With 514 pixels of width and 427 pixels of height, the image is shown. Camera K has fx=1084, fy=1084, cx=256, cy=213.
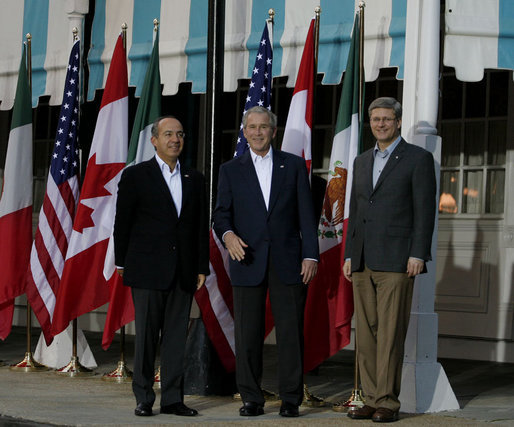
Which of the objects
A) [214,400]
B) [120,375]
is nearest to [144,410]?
[214,400]

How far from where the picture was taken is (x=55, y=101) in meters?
9.57

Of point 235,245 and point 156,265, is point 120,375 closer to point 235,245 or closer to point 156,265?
point 156,265

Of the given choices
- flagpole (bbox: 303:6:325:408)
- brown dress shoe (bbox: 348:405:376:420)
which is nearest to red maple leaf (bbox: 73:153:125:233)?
flagpole (bbox: 303:6:325:408)

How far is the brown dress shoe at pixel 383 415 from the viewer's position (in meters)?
6.24

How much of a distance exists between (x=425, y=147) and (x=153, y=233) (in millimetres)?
1885

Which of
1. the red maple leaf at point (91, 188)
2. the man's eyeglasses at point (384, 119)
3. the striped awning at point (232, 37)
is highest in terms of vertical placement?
the striped awning at point (232, 37)

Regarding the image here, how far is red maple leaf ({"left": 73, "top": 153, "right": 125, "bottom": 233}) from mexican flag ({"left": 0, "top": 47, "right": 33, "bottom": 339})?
0.84m

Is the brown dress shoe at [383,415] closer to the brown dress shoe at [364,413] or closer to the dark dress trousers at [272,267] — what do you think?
the brown dress shoe at [364,413]

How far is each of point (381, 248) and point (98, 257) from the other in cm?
293

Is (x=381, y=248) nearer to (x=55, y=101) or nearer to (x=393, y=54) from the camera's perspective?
(x=393, y=54)

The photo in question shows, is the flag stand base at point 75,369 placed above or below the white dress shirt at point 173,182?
below

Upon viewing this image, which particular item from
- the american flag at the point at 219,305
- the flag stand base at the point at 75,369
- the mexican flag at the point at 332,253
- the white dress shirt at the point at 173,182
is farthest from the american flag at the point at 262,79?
the flag stand base at the point at 75,369

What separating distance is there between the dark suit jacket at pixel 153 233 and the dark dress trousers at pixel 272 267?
0.22 metres

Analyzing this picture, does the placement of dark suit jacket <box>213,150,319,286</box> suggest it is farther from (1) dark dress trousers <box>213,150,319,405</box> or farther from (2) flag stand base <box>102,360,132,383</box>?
(2) flag stand base <box>102,360,132,383</box>
